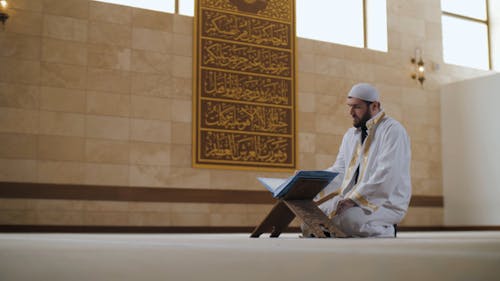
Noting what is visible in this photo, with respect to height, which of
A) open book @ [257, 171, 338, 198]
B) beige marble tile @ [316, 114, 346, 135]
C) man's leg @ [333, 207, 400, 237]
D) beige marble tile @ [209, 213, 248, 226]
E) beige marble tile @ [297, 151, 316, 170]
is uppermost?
beige marble tile @ [316, 114, 346, 135]

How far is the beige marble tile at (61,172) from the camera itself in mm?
7473

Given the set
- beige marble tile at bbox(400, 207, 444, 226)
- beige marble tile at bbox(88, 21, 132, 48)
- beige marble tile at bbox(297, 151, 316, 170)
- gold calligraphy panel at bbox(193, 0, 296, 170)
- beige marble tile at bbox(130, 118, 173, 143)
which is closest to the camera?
beige marble tile at bbox(88, 21, 132, 48)

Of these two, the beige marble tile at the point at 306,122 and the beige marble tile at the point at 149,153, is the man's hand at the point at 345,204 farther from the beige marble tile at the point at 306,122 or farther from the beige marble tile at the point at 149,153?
the beige marble tile at the point at 306,122

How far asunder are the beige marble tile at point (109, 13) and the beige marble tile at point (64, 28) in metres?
0.17

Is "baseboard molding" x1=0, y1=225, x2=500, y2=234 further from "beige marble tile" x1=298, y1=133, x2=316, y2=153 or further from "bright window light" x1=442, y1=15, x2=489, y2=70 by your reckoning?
"bright window light" x1=442, y1=15, x2=489, y2=70

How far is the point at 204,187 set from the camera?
330 inches

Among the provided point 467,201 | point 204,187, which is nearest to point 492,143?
point 467,201

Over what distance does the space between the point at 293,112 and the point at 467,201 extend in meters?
3.14

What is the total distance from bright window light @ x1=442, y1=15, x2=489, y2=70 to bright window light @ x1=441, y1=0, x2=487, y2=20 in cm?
12

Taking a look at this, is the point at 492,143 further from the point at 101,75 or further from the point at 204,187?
the point at 101,75

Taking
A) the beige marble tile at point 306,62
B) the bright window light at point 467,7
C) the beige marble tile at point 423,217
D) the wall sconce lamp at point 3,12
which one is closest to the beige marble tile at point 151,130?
the wall sconce lamp at point 3,12

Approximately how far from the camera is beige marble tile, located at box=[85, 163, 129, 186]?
7.72 meters

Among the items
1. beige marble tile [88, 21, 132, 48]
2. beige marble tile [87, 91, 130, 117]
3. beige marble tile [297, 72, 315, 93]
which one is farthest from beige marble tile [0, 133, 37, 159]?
beige marble tile [297, 72, 315, 93]

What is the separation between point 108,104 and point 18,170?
4.21 feet
